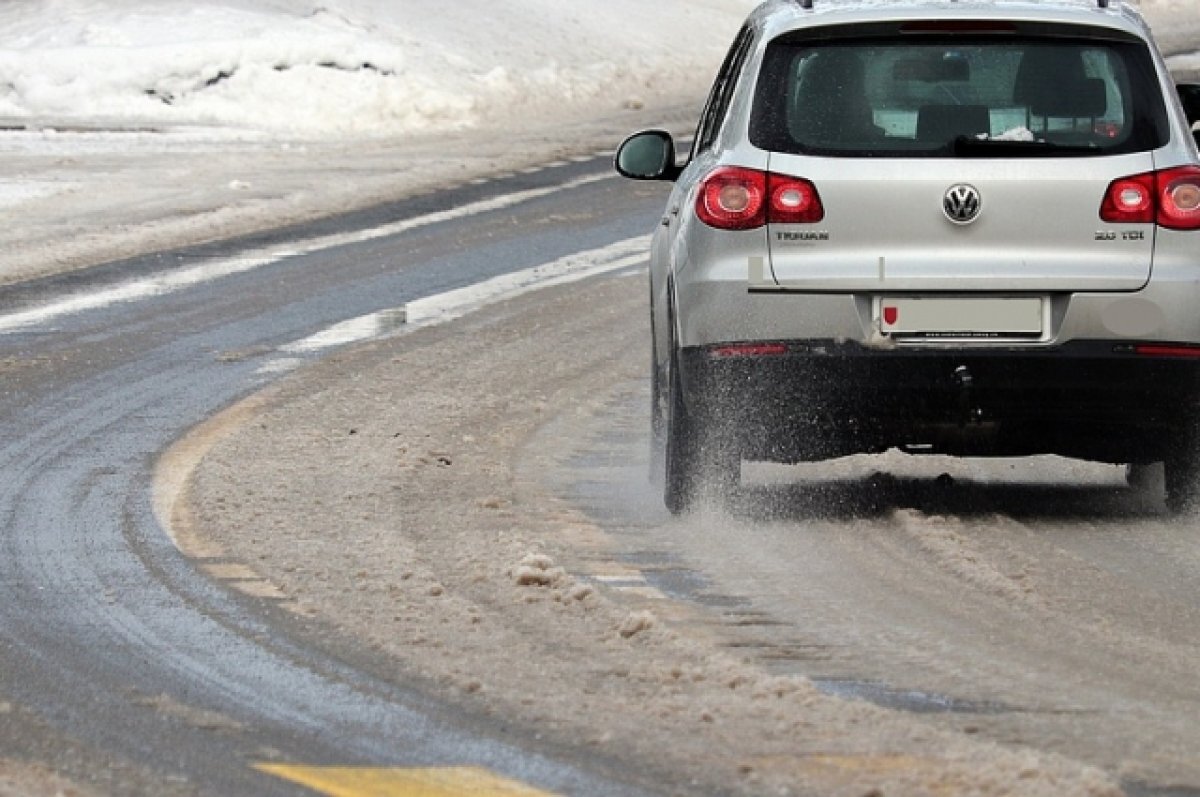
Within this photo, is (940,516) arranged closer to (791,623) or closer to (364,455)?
(791,623)

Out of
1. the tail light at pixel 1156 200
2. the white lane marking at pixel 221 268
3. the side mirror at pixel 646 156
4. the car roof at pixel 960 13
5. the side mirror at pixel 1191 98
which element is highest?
the car roof at pixel 960 13

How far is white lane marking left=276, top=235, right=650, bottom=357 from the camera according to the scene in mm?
13984

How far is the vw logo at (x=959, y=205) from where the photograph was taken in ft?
27.0

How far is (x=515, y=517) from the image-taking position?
8.82 m

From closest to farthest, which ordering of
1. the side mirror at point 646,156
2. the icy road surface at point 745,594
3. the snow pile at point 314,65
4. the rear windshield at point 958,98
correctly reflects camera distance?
the icy road surface at point 745,594, the rear windshield at point 958,98, the side mirror at point 646,156, the snow pile at point 314,65

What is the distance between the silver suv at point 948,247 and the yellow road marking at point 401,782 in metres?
3.16

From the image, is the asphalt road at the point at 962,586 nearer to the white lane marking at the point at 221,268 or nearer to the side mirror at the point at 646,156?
the side mirror at the point at 646,156

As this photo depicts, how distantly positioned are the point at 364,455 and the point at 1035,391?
2915 mm

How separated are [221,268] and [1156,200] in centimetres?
960

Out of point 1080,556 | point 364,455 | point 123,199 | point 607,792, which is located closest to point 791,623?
point 1080,556

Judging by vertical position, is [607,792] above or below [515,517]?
above

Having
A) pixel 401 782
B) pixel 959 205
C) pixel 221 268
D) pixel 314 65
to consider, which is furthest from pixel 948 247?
pixel 314 65

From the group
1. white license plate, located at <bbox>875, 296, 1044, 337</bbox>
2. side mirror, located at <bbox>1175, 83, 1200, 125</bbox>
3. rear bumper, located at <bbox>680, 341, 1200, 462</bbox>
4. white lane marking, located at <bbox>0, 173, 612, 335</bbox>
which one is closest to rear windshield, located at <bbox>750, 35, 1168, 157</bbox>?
white license plate, located at <bbox>875, 296, 1044, 337</bbox>

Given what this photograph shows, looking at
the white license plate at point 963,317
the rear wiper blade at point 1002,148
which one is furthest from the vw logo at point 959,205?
the white license plate at point 963,317
